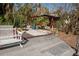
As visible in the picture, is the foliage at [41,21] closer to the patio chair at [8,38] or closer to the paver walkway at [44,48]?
the paver walkway at [44,48]

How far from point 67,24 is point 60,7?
0.21 meters

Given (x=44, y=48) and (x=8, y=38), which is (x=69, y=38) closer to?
(x=44, y=48)

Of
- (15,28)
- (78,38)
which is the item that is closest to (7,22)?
(15,28)

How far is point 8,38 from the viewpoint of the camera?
7.79 feet

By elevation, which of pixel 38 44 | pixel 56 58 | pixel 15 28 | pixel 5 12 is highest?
pixel 5 12

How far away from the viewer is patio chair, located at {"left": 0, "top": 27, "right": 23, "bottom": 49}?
2.36 meters

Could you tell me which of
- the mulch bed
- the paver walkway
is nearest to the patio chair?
the paver walkway

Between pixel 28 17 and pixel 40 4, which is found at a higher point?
pixel 40 4

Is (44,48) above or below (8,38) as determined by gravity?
below

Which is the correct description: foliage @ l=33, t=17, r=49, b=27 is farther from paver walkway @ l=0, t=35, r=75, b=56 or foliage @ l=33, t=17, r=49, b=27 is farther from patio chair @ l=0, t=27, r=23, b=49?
patio chair @ l=0, t=27, r=23, b=49

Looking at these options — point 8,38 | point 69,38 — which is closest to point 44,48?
point 69,38

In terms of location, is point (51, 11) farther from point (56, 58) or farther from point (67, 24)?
point (56, 58)

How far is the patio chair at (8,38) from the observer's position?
7.73 feet

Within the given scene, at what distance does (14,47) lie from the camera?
94.3 inches
